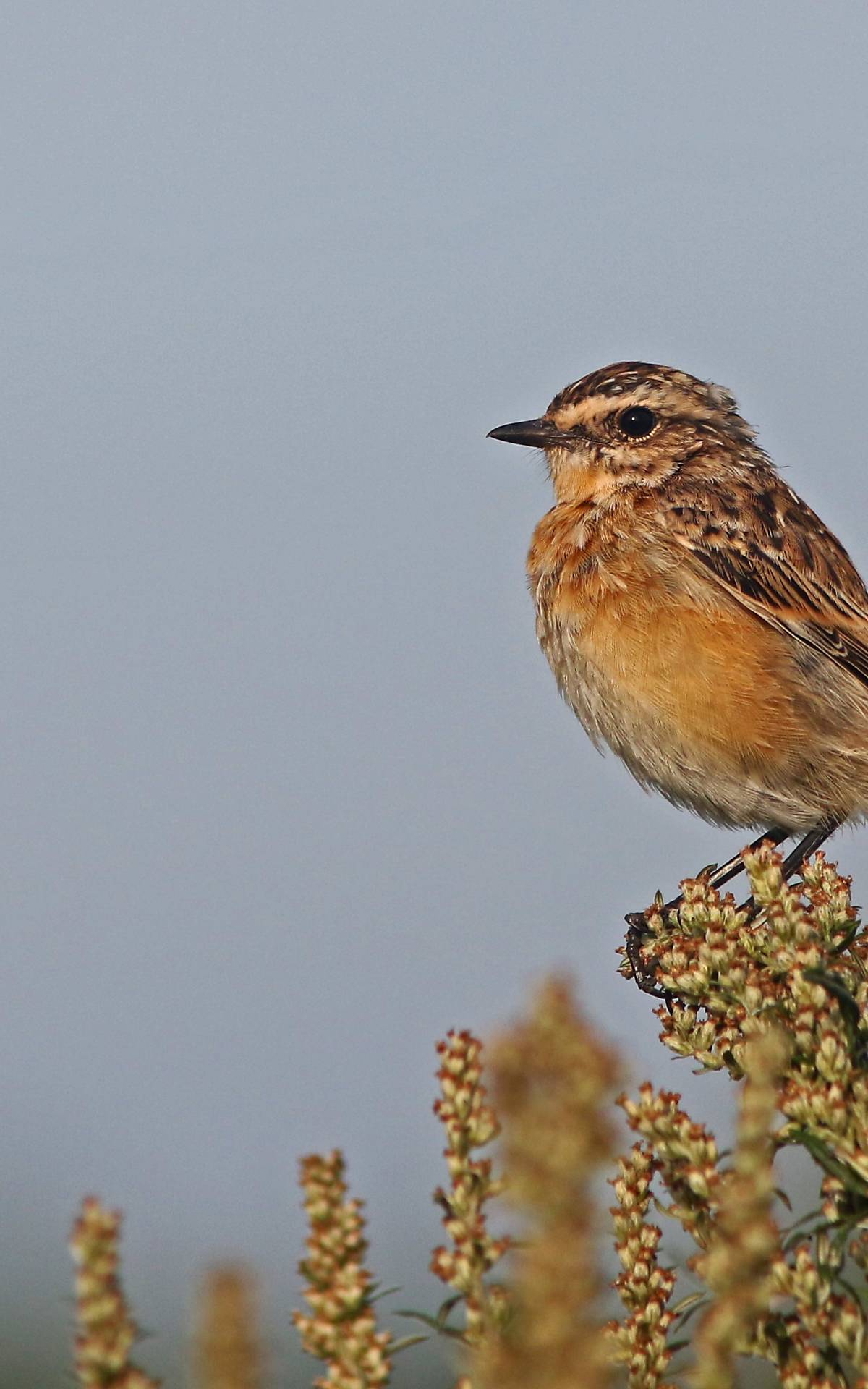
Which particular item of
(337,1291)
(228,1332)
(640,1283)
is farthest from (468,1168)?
(228,1332)

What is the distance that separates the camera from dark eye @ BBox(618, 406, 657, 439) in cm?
767

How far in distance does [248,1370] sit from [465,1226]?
0.71 meters

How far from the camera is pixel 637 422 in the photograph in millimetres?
7723

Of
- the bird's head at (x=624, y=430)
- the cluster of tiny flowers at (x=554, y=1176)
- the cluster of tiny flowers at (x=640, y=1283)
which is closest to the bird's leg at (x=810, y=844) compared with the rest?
the bird's head at (x=624, y=430)

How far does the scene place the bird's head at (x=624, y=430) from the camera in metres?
7.56

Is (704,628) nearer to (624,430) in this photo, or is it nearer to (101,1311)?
(624,430)

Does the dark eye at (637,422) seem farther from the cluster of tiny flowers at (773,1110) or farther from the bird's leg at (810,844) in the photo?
the cluster of tiny flowers at (773,1110)

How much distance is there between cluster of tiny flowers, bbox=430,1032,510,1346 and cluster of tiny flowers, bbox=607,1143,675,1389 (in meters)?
0.51

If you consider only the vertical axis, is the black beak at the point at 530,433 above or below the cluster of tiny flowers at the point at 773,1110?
above

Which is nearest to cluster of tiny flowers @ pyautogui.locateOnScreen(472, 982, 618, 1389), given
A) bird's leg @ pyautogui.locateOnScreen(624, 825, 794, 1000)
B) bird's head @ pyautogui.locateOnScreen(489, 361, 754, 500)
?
bird's leg @ pyautogui.locateOnScreen(624, 825, 794, 1000)

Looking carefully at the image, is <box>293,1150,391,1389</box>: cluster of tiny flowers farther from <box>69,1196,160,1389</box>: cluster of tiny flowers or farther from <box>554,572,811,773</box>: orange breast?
<box>554,572,811,773</box>: orange breast

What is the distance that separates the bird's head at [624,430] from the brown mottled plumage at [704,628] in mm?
14

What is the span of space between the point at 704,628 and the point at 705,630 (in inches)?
0.5

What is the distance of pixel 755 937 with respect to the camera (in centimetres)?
345
